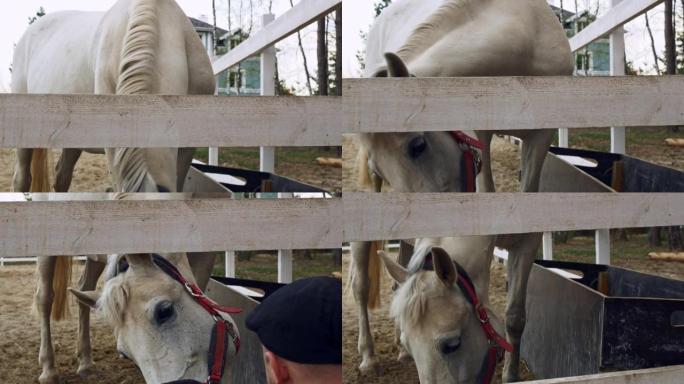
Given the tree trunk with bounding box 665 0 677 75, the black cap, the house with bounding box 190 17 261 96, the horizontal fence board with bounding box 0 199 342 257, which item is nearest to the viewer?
the black cap

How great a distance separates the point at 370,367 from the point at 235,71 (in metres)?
0.93

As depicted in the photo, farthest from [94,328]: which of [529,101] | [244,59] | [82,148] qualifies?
[529,101]

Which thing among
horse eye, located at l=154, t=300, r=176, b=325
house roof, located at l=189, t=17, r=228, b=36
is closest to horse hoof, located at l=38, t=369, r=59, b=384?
horse eye, located at l=154, t=300, r=176, b=325

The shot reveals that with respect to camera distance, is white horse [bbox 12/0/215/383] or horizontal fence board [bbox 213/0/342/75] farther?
horizontal fence board [bbox 213/0/342/75]

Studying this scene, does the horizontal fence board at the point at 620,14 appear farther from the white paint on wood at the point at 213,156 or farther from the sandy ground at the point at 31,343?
the sandy ground at the point at 31,343

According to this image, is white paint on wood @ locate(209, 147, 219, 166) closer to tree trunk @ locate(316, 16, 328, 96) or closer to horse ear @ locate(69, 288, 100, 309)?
tree trunk @ locate(316, 16, 328, 96)

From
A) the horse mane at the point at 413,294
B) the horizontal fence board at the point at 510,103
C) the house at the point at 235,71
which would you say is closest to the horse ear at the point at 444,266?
the horse mane at the point at 413,294

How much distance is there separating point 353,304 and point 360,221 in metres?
0.24

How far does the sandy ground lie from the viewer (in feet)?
8.07

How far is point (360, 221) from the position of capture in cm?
237

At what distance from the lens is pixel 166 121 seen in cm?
238

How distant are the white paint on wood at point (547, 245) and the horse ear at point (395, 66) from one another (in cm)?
71

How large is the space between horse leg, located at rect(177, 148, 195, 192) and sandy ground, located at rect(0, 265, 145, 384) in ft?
1.42

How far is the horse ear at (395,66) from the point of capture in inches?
95.5
